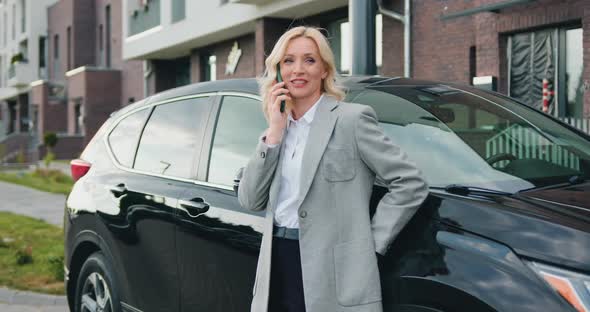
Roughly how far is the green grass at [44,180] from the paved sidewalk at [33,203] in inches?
20.3

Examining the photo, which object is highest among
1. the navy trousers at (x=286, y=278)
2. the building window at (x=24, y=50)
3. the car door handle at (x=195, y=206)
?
the building window at (x=24, y=50)

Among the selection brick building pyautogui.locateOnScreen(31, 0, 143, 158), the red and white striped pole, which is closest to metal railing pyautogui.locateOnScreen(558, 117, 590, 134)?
the red and white striped pole

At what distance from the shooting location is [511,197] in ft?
8.58

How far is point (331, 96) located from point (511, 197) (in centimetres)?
76

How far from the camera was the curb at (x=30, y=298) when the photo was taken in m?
6.21

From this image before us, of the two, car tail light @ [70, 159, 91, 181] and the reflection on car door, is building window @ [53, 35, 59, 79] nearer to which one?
car tail light @ [70, 159, 91, 181]

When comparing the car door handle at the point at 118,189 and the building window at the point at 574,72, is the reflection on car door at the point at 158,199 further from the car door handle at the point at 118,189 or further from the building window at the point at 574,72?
the building window at the point at 574,72

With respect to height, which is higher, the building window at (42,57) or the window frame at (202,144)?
the building window at (42,57)

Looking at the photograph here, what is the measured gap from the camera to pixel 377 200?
2.74m

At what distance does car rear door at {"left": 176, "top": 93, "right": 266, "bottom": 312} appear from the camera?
3.26 metres

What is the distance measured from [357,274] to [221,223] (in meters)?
1.01

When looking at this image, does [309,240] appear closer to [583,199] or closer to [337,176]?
[337,176]

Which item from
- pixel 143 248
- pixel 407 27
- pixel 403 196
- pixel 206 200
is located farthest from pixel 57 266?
pixel 407 27

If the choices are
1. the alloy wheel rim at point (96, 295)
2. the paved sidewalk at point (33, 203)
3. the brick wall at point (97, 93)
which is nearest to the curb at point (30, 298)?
the alloy wheel rim at point (96, 295)
